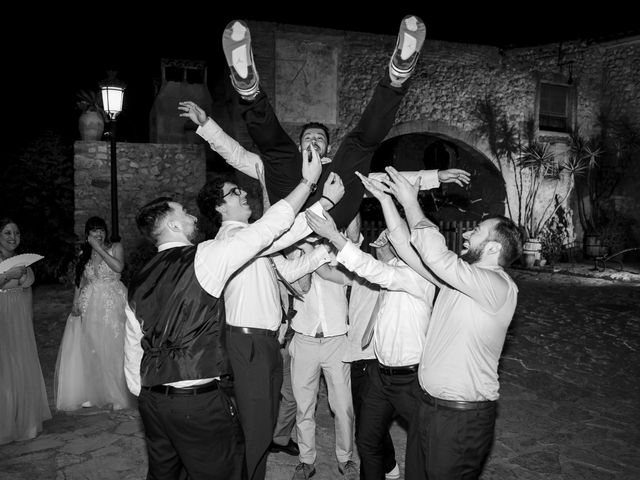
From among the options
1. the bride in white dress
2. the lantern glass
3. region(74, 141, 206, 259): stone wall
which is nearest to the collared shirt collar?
the bride in white dress

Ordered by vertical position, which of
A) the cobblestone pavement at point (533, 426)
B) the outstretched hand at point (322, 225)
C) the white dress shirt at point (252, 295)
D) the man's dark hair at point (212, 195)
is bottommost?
A: the cobblestone pavement at point (533, 426)

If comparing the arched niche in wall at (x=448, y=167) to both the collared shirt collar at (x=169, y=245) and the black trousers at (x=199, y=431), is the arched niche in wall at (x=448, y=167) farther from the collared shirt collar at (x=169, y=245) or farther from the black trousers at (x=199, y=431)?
the black trousers at (x=199, y=431)

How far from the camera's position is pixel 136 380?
260 centimetres

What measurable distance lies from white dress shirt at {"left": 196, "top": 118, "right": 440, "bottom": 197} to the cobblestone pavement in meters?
1.93

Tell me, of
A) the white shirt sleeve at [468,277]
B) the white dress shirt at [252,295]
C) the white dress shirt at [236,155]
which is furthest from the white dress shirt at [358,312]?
the white shirt sleeve at [468,277]

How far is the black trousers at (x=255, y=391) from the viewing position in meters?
2.86

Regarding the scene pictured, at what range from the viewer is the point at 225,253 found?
2.35m

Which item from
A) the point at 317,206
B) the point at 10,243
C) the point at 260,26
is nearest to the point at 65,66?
the point at 260,26

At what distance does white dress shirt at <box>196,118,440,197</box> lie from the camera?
3479mm

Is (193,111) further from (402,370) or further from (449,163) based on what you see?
(449,163)

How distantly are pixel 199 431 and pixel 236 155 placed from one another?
6.57ft

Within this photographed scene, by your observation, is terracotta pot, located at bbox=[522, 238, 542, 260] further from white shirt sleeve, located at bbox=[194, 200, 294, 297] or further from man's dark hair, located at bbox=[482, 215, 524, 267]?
white shirt sleeve, located at bbox=[194, 200, 294, 297]

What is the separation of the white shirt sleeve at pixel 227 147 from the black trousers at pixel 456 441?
2064mm

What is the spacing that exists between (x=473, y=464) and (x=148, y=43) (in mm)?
13787
